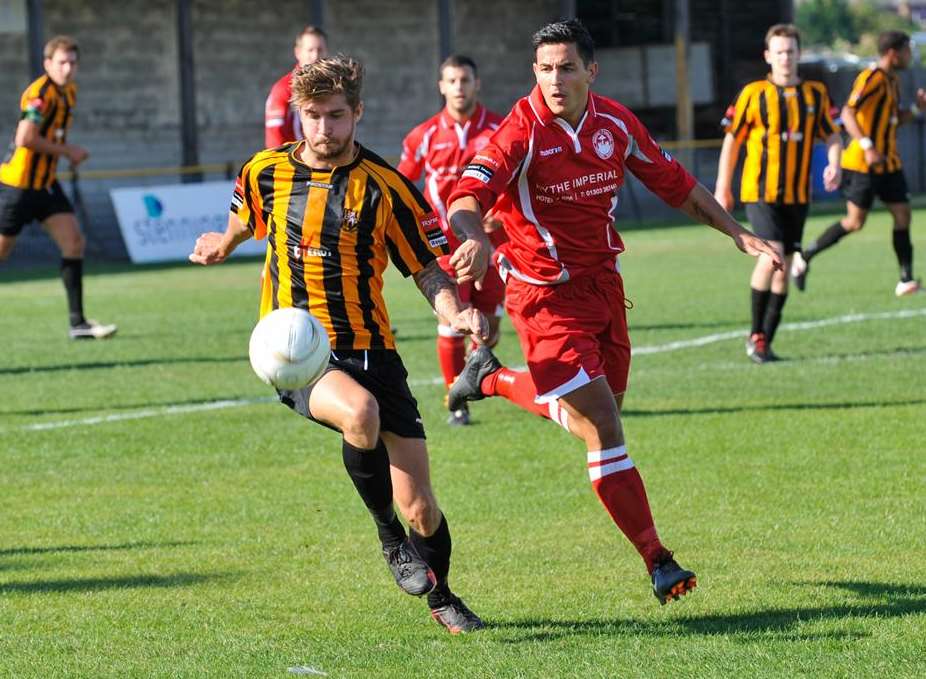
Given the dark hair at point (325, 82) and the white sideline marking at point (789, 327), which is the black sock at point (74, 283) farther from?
the dark hair at point (325, 82)

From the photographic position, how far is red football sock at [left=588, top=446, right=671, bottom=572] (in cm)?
557

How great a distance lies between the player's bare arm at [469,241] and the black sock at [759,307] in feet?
20.0

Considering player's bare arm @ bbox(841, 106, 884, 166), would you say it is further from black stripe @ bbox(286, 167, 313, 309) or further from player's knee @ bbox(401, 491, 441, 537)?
player's knee @ bbox(401, 491, 441, 537)

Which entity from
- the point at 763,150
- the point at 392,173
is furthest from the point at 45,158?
the point at 392,173

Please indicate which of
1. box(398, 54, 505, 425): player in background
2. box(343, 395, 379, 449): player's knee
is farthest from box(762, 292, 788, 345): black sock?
box(343, 395, 379, 449): player's knee

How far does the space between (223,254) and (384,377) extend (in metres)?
0.88

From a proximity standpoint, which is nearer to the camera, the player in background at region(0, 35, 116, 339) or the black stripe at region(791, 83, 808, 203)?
the black stripe at region(791, 83, 808, 203)

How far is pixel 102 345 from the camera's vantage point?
44.5 feet

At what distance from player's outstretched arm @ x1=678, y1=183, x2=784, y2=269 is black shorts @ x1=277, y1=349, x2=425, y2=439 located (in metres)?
1.41

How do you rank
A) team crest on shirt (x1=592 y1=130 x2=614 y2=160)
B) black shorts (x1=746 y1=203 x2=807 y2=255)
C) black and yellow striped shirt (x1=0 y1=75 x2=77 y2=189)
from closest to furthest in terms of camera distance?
team crest on shirt (x1=592 y1=130 x2=614 y2=160) → black shorts (x1=746 y1=203 x2=807 y2=255) → black and yellow striped shirt (x1=0 y1=75 x2=77 y2=189)

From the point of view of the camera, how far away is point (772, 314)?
1149cm

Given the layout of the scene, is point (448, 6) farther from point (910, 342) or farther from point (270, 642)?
point (270, 642)

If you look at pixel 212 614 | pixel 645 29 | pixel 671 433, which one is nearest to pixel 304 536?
pixel 212 614

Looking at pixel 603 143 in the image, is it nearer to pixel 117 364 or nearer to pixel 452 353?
pixel 452 353
